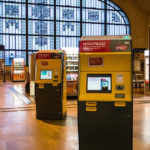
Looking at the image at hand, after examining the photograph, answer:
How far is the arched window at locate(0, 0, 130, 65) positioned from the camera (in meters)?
21.1

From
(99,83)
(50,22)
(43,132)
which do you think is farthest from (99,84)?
(50,22)

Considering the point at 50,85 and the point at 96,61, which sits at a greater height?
the point at 96,61

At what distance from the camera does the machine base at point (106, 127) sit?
3.40 metres

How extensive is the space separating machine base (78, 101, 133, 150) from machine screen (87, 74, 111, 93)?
0.60ft

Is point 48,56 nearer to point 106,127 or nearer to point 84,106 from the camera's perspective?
point 84,106

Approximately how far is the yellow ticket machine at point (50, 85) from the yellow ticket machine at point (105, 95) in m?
3.01

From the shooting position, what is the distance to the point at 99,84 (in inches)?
136

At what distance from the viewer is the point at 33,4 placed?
70.1ft

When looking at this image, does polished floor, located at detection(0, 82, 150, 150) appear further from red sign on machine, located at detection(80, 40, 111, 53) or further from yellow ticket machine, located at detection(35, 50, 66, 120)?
red sign on machine, located at detection(80, 40, 111, 53)

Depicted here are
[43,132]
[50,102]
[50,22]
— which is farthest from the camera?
[50,22]

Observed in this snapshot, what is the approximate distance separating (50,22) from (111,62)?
1921cm

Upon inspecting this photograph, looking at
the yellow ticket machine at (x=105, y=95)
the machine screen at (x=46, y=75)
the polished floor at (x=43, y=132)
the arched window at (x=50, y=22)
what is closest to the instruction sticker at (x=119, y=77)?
the yellow ticket machine at (x=105, y=95)

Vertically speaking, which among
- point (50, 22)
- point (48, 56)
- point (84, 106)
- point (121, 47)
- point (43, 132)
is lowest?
point (43, 132)

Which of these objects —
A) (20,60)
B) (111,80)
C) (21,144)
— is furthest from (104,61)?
(20,60)
